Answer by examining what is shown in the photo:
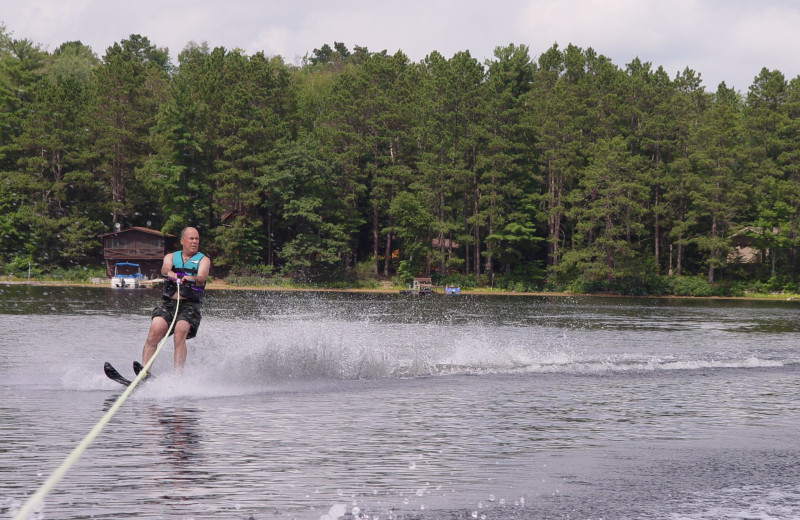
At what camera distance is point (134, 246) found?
7519 cm

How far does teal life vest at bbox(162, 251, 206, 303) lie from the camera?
12453mm

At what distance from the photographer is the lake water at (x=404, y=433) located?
6.82 meters

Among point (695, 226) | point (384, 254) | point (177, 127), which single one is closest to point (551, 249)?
point (695, 226)

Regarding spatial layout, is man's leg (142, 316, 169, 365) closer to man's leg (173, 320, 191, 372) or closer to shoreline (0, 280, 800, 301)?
man's leg (173, 320, 191, 372)

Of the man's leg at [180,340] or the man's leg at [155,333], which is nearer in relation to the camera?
the man's leg at [155,333]

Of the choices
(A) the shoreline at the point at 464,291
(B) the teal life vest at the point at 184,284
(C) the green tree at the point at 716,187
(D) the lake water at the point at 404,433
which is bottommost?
(D) the lake water at the point at 404,433

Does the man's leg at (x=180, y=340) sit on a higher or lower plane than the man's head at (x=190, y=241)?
lower

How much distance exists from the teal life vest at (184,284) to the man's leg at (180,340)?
1.36 ft

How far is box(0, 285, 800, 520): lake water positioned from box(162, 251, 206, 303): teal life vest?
50.7 inches

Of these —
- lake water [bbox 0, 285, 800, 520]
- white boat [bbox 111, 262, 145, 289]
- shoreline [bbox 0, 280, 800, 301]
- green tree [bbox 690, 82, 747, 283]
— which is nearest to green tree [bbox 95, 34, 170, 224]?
white boat [bbox 111, 262, 145, 289]

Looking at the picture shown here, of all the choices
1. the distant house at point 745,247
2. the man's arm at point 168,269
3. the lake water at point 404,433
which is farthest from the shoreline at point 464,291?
the man's arm at point 168,269

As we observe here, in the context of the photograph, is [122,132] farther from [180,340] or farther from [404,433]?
[404,433]

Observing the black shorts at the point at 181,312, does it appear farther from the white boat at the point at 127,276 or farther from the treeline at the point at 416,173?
the treeline at the point at 416,173

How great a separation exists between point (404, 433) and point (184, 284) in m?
4.51
